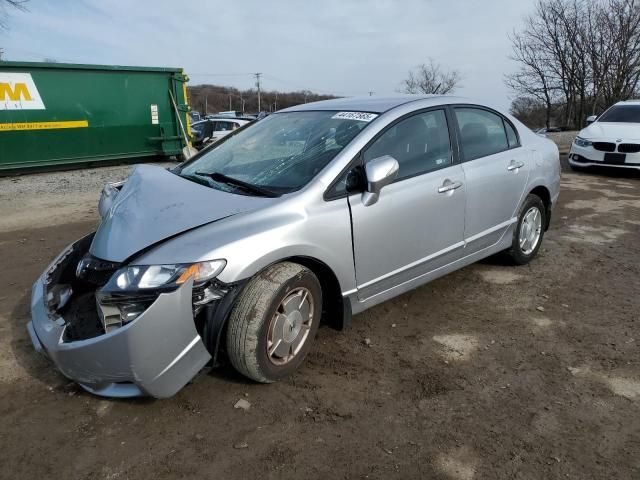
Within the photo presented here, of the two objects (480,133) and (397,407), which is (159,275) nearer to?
(397,407)

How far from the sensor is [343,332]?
336cm

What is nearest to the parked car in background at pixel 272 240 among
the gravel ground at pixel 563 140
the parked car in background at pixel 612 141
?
the parked car in background at pixel 612 141

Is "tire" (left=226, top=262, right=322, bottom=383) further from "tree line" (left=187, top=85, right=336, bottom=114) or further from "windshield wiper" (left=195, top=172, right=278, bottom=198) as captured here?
Answer: "tree line" (left=187, top=85, right=336, bottom=114)

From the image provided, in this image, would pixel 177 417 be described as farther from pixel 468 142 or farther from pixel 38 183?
pixel 38 183

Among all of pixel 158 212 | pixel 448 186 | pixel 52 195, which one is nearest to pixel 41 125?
pixel 52 195

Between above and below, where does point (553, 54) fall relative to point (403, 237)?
above

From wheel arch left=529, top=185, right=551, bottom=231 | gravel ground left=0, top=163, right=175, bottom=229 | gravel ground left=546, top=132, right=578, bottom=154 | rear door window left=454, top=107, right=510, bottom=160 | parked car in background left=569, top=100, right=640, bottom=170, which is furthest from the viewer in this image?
gravel ground left=546, top=132, right=578, bottom=154

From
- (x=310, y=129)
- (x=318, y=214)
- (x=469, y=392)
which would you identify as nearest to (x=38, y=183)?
(x=310, y=129)

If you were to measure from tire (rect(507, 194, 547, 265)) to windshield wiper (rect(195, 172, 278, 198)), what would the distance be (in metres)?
2.51

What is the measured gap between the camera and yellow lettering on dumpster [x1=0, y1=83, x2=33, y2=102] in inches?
368

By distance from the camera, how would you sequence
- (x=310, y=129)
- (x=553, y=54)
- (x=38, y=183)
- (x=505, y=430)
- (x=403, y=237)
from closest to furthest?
1. (x=505, y=430)
2. (x=403, y=237)
3. (x=310, y=129)
4. (x=38, y=183)
5. (x=553, y=54)

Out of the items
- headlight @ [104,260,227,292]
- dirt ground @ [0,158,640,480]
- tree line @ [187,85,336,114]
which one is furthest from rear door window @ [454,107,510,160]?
tree line @ [187,85,336,114]

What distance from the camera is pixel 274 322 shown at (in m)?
2.61

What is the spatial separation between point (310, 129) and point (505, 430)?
2.20m
